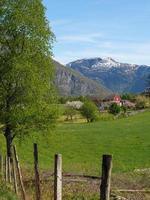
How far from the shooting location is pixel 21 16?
32.8 metres

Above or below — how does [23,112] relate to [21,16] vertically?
below

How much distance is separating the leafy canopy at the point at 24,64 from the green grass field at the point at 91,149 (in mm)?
3058

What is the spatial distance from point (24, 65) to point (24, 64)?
0.23 feet

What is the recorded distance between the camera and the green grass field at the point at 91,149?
47125mm

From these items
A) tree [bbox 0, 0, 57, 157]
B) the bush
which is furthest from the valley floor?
the bush

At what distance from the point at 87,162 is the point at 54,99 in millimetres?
17346

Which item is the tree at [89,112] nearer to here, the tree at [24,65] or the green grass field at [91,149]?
the green grass field at [91,149]

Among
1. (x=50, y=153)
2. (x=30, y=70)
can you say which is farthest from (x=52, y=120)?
(x=50, y=153)

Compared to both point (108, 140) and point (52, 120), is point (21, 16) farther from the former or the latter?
point (108, 140)

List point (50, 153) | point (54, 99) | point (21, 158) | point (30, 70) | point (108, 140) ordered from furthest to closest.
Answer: point (108, 140) → point (50, 153) → point (21, 158) → point (54, 99) → point (30, 70)

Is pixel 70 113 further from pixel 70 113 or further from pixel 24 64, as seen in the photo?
pixel 24 64

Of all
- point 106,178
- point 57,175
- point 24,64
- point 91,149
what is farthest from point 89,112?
point 106,178

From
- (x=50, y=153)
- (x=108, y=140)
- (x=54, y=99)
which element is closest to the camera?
(x=54, y=99)

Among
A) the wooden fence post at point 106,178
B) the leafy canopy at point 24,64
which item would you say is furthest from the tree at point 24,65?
the wooden fence post at point 106,178
